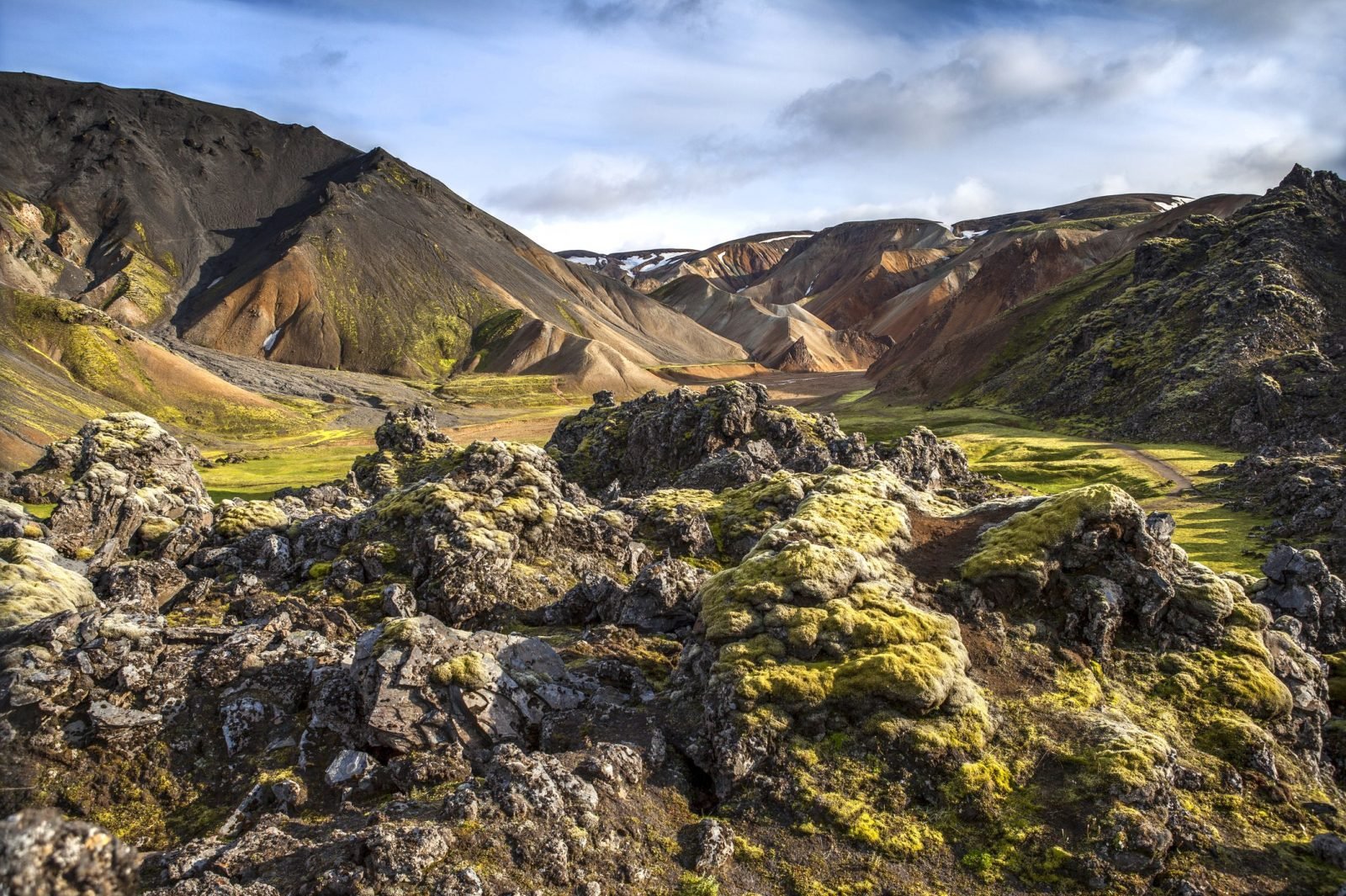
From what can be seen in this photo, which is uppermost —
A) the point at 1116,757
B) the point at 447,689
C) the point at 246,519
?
the point at 1116,757

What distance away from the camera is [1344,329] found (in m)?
98.3

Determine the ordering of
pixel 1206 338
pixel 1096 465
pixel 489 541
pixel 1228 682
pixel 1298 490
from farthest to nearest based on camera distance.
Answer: pixel 1206 338, pixel 1096 465, pixel 1298 490, pixel 489 541, pixel 1228 682

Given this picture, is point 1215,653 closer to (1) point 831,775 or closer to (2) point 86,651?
(1) point 831,775

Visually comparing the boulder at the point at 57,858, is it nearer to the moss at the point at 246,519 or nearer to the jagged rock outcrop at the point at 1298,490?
the moss at the point at 246,519

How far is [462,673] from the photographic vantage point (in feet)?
62.6

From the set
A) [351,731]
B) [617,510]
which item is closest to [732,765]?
[351,731]

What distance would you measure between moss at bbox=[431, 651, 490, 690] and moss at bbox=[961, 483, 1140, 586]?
47.8ft

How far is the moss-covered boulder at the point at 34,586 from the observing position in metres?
23.8

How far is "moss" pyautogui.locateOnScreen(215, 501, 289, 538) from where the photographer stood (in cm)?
3659

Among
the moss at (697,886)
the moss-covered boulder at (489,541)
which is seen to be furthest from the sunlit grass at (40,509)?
the moss at (697,886)

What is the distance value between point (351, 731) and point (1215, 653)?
2369 centimetres

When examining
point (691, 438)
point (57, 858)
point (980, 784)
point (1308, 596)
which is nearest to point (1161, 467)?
point (691, 438)

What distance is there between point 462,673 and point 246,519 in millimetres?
24001

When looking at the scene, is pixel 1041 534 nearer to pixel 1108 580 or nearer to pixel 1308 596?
pixel 1108 580
